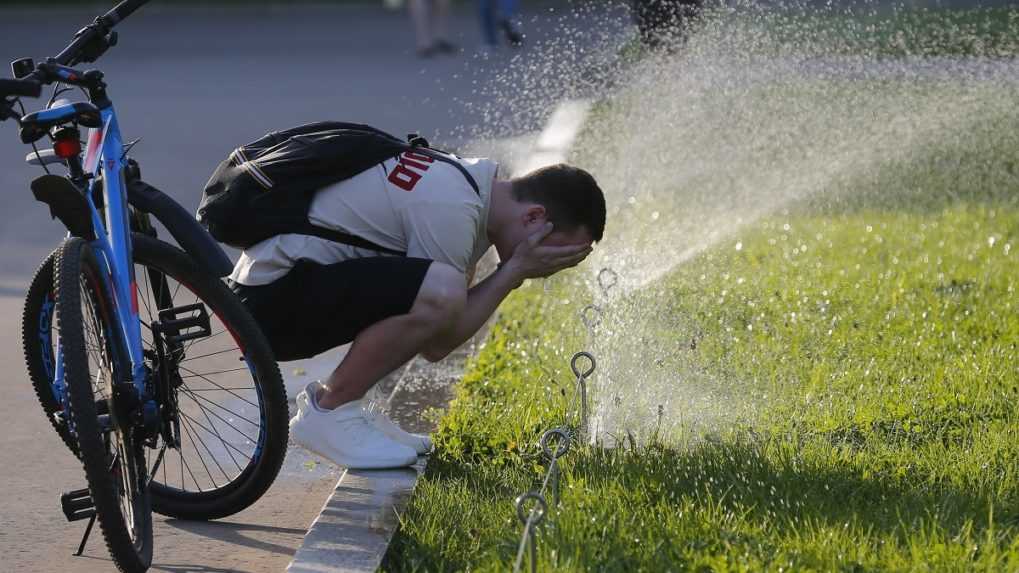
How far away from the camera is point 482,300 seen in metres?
4.40

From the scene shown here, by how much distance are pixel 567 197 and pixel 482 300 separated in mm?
391

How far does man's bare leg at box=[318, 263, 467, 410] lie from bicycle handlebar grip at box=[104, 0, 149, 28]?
1.08 meters

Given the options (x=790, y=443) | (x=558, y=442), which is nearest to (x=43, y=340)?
(x=558, y=442)

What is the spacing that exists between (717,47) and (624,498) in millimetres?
5495

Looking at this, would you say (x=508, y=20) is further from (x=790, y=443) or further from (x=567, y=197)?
(x=790, y=443)

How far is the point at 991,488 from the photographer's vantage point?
4.02 meters

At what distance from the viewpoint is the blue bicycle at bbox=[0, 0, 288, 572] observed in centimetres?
349

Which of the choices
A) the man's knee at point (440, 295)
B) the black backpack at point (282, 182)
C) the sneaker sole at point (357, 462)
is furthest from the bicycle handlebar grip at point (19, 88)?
the sneaker sole at point (357, 462)

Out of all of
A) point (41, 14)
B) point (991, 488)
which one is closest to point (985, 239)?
point (991, 488)

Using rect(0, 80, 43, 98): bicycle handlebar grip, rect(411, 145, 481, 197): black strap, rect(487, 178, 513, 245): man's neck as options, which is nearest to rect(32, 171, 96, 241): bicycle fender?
rect(0, 80, 43, 98): bicycle handlebar grip

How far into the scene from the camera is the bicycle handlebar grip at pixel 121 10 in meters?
3.99

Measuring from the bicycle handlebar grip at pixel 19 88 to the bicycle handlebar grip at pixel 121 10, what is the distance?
0.48 metres

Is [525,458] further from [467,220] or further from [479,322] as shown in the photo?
[467,220]

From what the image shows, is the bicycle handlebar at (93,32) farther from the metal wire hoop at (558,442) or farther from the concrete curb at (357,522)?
the metal wire hoop at (558,442)
